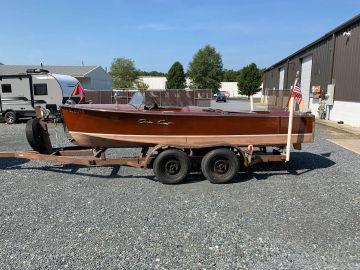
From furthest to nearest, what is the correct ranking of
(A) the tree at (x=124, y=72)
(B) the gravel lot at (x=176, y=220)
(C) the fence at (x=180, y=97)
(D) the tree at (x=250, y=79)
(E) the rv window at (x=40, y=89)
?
(A) the tree at (x=124, y=72) → (D) the tree at (x=250, y=79) → (C) the fence at (x=180, y=97) → (E) the rv window at (x=40, y=89) → (B) the gravel lot at (x=176, y=220)

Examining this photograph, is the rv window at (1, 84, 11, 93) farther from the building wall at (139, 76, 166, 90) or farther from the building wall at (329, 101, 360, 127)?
the building wall at (139, 76, 166, 90)

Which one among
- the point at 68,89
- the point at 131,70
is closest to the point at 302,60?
the point at 68,89

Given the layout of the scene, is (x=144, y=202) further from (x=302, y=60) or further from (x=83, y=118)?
(x=302, y=60)

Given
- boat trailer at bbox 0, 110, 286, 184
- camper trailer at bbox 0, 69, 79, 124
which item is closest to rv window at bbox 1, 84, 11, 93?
camper trailer at bbox 0, 69, 79, 124

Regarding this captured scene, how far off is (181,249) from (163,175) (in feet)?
8.02

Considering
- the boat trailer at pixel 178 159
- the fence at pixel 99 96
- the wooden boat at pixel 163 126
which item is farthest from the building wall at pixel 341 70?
the fence at pixel 99 96

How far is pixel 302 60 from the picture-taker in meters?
28.5

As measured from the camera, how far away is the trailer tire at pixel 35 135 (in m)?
6.57

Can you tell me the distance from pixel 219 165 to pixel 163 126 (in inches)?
49.2

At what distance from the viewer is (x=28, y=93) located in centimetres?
1708

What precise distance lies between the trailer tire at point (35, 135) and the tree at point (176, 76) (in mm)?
72957

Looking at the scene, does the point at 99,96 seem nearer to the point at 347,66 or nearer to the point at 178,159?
the point at 347,66

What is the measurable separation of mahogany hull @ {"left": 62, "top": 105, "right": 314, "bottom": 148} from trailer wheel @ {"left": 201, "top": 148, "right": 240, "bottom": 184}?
0.71 ft

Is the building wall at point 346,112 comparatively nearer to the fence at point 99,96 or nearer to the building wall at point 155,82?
the fence at point 99,96
